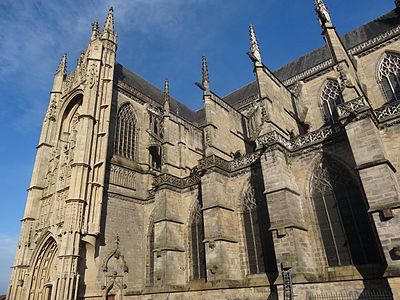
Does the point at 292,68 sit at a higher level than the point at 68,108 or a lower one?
higher

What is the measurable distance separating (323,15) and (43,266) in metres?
16.5

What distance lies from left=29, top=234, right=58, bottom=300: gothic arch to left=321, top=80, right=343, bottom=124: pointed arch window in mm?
14757

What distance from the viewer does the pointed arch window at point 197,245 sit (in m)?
12.2

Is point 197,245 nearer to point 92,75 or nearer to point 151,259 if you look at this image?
point 151,259

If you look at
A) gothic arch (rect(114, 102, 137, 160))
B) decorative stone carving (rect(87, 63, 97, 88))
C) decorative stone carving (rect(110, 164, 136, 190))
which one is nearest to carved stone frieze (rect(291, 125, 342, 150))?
decorative stone carving (rect(110, 164, 136, 190))

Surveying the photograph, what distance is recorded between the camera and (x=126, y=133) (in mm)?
16406

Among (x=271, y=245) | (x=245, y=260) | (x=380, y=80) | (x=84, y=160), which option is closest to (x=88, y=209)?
(x=84, y=160)

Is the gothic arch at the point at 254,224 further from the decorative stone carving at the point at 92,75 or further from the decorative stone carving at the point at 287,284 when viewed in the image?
the decorative stone carving at the point at 92,75

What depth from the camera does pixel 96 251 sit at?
483 inches

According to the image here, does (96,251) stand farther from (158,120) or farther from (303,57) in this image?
(303,57)

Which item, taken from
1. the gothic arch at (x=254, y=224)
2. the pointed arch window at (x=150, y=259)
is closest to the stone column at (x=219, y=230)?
the gothic arch at (x=254, y=224)

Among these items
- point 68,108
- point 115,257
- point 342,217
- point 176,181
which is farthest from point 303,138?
point 68,108

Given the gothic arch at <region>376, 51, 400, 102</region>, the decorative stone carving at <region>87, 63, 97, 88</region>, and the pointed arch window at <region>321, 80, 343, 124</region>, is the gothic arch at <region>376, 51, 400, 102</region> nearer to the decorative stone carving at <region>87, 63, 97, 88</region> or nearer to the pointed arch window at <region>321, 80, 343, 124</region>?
the pointed arch window at <region>321, 80, 343, 124</region>

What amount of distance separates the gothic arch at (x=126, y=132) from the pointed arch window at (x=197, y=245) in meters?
5.48
